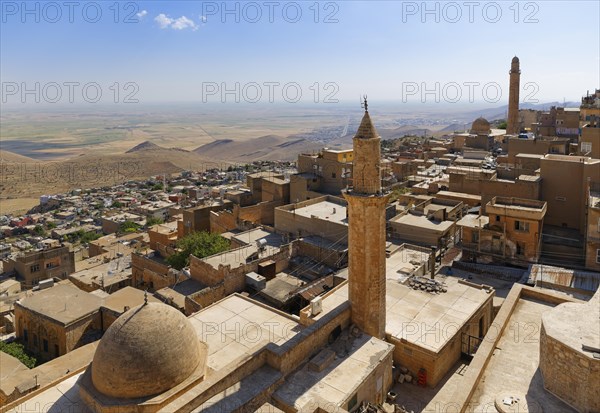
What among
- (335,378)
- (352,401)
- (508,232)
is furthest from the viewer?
(508,232)

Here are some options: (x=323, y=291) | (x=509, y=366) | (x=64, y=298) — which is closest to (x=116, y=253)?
(x=64, y=298)

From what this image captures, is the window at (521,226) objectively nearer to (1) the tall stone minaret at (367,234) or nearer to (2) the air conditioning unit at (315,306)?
(1) the tall stone minaret at (367,234)

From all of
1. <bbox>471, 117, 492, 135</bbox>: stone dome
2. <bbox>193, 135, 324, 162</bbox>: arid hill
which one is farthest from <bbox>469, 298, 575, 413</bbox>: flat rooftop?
<bbox>193, 135, 324, 162</bbox>: arid hill

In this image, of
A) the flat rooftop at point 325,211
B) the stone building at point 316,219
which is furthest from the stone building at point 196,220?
the flat rooftop at point 325,211

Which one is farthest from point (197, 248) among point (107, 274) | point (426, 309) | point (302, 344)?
point (302, 344)

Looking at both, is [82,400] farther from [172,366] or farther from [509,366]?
[509,366]

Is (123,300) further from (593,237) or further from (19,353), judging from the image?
(593,237)
